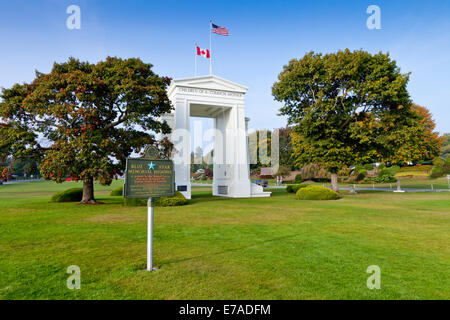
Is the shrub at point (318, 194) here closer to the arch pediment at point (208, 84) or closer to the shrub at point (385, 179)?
the arch pediment at point (208, 84)

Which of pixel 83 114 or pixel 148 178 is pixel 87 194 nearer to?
pixel 83 114

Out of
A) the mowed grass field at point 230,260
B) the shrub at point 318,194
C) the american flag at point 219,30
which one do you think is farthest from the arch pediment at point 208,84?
the mowed grass field at point 230,260

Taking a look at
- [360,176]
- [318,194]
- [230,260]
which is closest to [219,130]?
[318,194]

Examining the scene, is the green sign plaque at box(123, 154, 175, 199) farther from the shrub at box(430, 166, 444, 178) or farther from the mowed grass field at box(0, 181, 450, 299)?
the shrub at box(430, 166, 444, 178)

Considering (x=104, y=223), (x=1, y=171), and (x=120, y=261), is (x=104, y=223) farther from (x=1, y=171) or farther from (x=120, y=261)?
(x=1, y=171)

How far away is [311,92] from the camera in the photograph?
87.5ft

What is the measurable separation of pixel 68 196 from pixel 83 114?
9.12m

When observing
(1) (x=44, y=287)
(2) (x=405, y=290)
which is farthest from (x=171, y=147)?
(2) (x=405, y=290)

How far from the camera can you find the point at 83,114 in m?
16.8

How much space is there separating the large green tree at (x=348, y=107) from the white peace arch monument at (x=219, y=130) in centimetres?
545

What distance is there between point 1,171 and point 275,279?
68.3ft

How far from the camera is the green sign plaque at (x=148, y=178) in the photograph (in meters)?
5.82

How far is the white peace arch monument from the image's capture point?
23984mm

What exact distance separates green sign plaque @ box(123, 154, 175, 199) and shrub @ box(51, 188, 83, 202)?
776 inches
